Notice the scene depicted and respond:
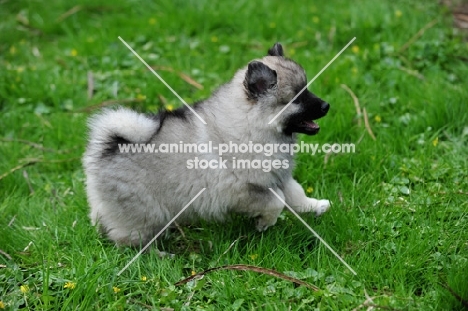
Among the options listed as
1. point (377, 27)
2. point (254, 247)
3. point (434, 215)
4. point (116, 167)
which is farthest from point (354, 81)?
point (116, 167)

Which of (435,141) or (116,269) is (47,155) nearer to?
(116,269)

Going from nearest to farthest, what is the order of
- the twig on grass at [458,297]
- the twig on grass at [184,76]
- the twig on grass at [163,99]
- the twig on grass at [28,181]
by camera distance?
the twig on grass at [458,297], the twig on grass at [28,181], the twig on grass at [163,99], the twig on grass at [184,76]

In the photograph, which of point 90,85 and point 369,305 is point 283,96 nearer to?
point 369,305

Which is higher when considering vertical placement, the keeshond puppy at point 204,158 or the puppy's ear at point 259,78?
the puppy's ear at point 259,78

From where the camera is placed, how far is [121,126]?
310cm

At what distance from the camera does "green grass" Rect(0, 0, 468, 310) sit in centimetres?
288

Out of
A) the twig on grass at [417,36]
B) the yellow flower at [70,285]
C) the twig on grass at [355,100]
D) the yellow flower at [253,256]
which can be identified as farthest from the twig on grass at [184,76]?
the yellow flower at [70,285]

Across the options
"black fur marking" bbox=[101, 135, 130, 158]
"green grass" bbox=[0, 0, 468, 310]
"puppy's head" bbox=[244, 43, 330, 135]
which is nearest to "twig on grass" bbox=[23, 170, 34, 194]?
"green grass" bbox=[0, 0, 468, 310]

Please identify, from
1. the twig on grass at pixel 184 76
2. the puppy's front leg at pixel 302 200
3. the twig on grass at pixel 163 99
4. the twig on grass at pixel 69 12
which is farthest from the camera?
the twig on grass at pixel 69 12

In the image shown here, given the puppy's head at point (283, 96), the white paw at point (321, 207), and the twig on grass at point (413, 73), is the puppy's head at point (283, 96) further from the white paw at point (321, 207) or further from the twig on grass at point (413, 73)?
the twig on grass at point (413, 73)

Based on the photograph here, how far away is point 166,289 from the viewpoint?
2904 millimetres

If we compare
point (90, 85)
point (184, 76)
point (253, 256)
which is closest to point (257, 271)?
point (253, 256)

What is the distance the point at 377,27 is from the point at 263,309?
3182 mm

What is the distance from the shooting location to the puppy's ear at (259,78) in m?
3.01
